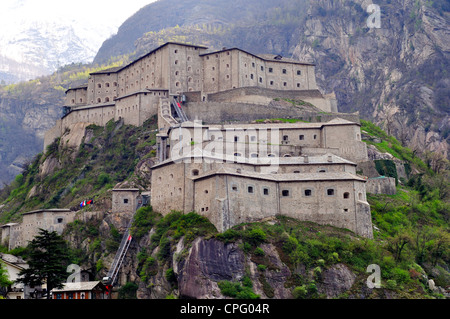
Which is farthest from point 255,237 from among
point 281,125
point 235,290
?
point 281,125

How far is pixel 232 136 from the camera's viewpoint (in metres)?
69.0

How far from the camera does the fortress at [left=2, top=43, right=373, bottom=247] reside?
183 feet

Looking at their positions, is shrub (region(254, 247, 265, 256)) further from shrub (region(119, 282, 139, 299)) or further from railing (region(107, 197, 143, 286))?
railing (region(107, 197, 143, 286))

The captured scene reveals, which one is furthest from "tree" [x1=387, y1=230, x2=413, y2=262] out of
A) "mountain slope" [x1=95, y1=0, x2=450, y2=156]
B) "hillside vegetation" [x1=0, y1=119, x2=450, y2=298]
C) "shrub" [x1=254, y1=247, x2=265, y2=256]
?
"mountain slope" [x1=95, y1=0, x2=450, y2=156]

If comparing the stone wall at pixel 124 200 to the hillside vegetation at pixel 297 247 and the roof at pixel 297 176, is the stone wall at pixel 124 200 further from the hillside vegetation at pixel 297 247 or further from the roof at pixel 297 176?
the roof at pixel 297 176

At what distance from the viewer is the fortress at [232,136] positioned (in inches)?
2200

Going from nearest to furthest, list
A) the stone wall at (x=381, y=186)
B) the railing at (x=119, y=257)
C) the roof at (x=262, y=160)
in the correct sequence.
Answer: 1. the railing at (x=119, y=257)
2. the roof at (x=262, y=160)
3. the stone wall at (x=381, y=186)

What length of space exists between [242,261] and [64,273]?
46.9 ft

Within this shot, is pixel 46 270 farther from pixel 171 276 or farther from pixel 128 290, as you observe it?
pixel 171 276

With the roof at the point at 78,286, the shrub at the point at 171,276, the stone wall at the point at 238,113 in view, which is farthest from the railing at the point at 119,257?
the stone wall at the point at 238,113

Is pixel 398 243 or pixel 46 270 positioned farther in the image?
pixel 398 243

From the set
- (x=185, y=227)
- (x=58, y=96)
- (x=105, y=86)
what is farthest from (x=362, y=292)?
(x=58, y=96)

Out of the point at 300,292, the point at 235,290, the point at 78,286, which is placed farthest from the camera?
the point at 78,286

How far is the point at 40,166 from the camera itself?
90062mm
